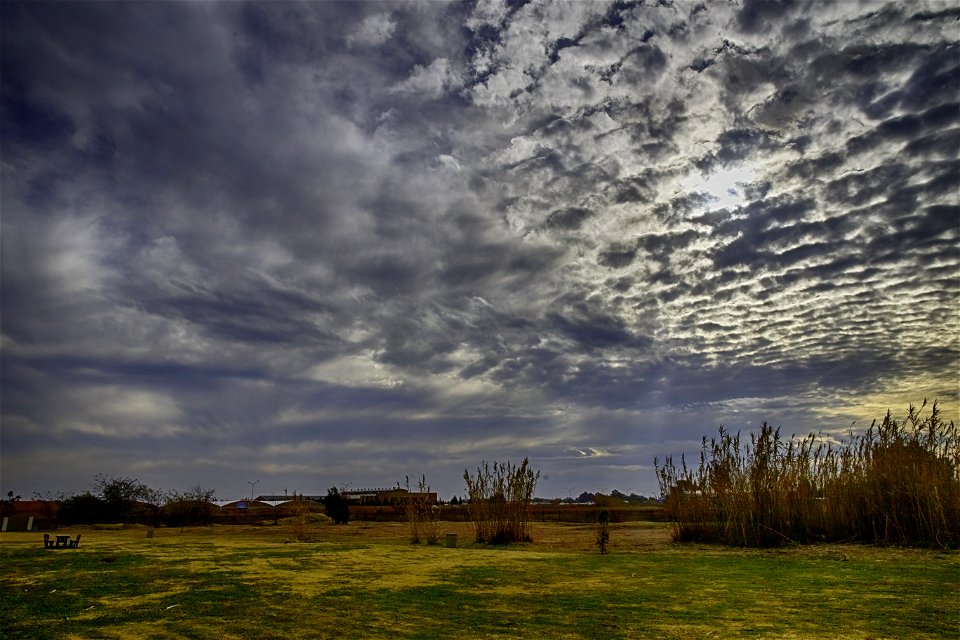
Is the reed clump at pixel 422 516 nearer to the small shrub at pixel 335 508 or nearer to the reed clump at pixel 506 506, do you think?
the reed clump at pixel 506 506

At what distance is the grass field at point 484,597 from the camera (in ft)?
17.3

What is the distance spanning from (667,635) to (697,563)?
6079 mm

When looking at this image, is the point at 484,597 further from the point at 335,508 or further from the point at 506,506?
the point at 335,508

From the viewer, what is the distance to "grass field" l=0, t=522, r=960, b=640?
527 centimetres

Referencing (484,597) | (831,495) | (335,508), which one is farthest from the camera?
(335,508)

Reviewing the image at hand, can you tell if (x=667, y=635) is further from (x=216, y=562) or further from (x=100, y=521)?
(x=100, y=521)

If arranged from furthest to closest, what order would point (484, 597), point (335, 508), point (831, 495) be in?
1. point (335, 508)
2. point (831, 495)
3. point (484, 597)

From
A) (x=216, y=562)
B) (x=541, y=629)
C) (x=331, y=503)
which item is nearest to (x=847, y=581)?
(x=541, y=629)

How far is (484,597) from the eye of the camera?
7027 mm

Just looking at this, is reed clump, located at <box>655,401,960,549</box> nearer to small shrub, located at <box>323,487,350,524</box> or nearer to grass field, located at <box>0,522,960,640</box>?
grass field, located at <box>0,522,960,640</box>

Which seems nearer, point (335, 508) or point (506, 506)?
point (506, 506)

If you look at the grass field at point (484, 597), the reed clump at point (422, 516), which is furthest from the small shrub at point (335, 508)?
the grass field at point (484, 597)

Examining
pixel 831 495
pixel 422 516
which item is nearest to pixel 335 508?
pixel 422 516

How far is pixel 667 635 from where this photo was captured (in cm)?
502
